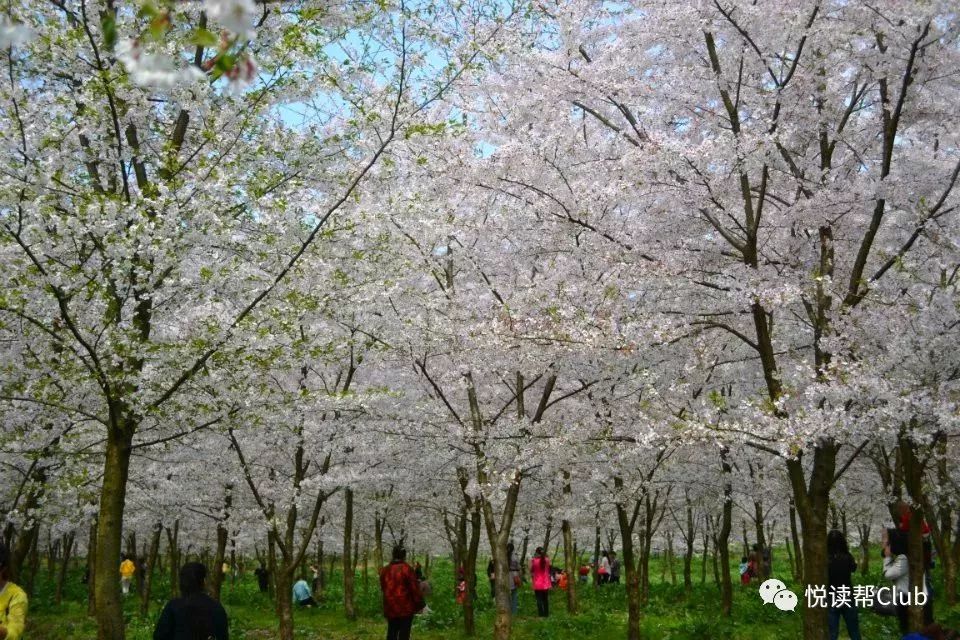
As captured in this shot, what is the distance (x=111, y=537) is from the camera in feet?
22.9

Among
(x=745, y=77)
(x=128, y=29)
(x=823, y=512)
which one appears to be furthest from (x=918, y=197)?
(x=128, y=29)

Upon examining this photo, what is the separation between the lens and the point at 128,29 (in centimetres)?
683

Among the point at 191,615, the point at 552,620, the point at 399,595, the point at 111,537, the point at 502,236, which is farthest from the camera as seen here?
the point at 552,620

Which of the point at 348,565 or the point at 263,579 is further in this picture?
the point at 263,579

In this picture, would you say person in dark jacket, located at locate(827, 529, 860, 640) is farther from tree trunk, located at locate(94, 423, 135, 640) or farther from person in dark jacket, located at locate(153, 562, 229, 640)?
tree trunk, located at locate(94, 423, 135, 640)

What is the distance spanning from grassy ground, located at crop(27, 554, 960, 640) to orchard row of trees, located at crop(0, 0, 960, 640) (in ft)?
7.42

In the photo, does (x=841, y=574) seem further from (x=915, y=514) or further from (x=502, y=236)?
(x=502, y=236)

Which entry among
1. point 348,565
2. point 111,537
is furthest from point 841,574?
point 348,565

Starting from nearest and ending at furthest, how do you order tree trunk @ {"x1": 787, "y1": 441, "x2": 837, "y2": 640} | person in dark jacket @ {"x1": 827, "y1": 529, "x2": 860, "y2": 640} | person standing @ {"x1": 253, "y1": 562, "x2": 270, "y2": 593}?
tree trunk @ {"x1": 787, "y1": 441, "x2": 837, "y2": 640} → person in dark jacket @ {"x1": 827, "y1": 529, "x2": 860, "y2": 640} → person standing @ {"x1": 253, "y1": 562, "x2": 270, "y2": 593}

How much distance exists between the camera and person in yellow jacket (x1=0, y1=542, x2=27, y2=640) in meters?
5.18

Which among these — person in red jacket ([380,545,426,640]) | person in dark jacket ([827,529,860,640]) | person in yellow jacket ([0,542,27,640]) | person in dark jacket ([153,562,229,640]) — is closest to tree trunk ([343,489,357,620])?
person in red jacket ([380,545,426,640])

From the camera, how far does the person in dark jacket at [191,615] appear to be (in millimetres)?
5438

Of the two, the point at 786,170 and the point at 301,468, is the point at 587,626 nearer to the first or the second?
the point at 301,468

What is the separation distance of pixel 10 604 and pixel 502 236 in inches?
290
